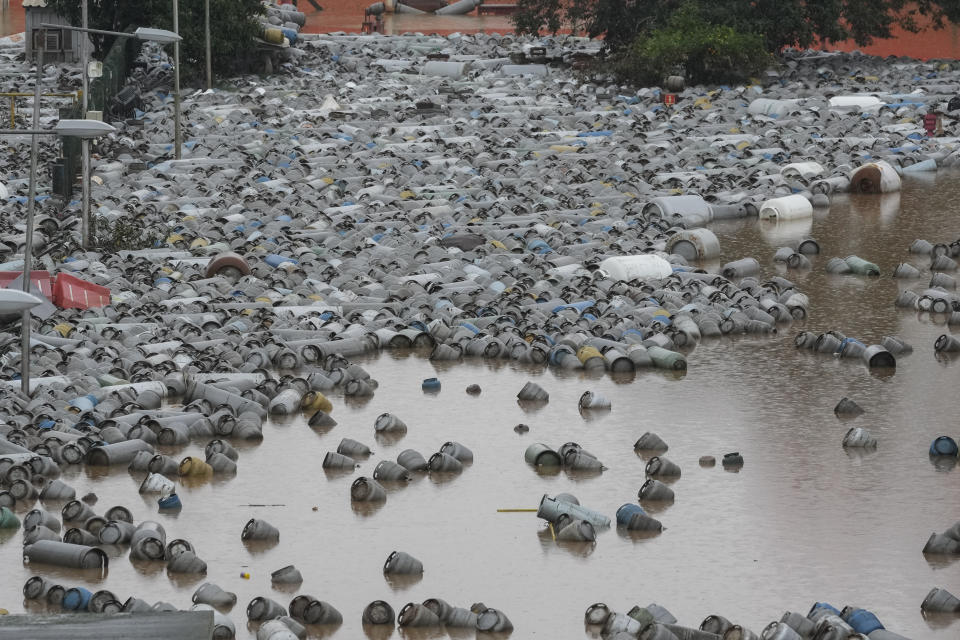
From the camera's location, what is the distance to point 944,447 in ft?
27.6

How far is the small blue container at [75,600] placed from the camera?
21.3 feet

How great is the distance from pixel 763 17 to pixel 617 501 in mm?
19638

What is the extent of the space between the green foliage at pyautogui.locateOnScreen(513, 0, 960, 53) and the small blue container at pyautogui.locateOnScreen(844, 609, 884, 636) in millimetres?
20688

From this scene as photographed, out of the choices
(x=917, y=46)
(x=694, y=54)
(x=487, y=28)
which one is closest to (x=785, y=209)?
(x=694, y=54)

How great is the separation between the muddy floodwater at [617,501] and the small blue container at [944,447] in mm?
115

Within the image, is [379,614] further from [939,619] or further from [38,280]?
[38,280]

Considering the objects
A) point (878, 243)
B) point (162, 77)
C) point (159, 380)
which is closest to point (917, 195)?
point (878, 243)

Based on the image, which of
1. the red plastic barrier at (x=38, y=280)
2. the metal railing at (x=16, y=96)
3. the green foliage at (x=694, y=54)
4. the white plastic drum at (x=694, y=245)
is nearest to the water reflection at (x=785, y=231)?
the white plastic drum at (x=694, y=245)

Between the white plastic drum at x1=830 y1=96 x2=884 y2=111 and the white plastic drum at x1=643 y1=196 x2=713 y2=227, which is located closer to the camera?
the white plastic drum at x1=643 y1=196 x2=713 y2=227

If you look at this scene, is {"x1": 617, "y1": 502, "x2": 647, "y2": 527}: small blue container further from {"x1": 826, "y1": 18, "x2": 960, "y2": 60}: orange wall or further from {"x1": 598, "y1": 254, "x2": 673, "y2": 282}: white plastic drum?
{"x1": 826, "y1": 18, "x2": 960, "y2": 60}: orange wall

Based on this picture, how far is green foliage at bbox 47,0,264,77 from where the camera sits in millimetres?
25859

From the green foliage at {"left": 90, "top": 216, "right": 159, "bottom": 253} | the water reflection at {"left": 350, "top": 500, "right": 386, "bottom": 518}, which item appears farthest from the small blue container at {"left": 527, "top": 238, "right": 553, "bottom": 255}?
the water reflection at {"left": 350, "top": 500, "right": 386, "bottom": 518}

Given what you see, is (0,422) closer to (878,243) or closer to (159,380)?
(159,380)

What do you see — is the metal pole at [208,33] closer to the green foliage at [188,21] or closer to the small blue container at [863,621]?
the green foliage at [188,21]
